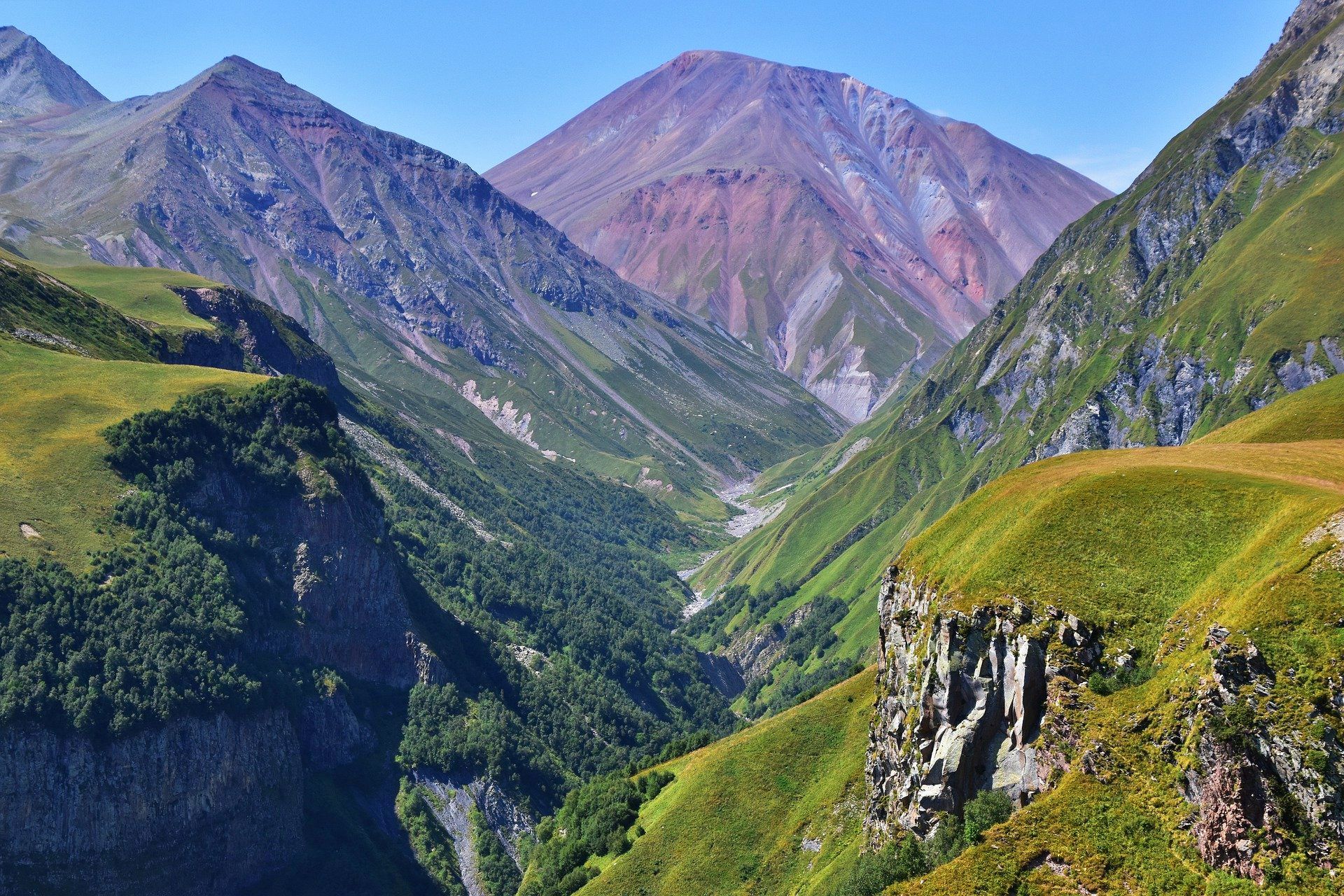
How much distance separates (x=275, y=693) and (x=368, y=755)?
26484mm

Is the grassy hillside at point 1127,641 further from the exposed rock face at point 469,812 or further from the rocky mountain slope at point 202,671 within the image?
the exposed rock face at point 469,812

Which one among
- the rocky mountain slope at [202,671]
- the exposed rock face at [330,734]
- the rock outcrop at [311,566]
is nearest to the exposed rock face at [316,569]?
the rock outcrop at [311,566]

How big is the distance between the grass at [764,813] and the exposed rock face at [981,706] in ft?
64.8

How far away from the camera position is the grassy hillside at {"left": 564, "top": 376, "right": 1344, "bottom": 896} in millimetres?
53531

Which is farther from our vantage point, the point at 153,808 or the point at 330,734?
the point at 330,734

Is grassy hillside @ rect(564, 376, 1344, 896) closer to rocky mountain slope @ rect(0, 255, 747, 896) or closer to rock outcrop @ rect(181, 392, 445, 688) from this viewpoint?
rocky mountain slope @ rect(0, 255, 747, 896)

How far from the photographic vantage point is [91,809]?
130 m

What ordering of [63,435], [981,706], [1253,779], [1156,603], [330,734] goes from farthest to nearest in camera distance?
[330,734], [63,435], [981,706], [1156,603], [1253,779]

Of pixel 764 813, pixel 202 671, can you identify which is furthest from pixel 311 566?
pixel 764 813

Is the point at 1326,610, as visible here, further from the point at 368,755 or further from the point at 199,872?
the point at 368,755

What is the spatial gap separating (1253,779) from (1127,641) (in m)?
13.6

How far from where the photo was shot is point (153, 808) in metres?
136

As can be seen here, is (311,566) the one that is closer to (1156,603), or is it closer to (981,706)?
(981,706)

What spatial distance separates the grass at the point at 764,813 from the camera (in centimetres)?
9844
